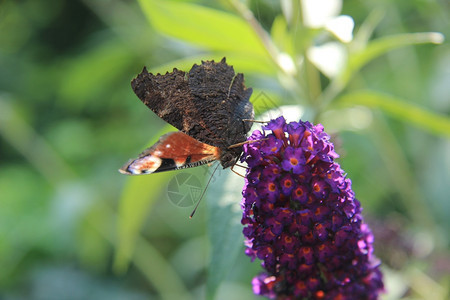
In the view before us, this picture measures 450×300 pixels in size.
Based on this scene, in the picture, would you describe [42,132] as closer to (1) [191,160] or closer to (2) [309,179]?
(1) [191,160]

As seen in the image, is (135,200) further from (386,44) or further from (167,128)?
(386,44)

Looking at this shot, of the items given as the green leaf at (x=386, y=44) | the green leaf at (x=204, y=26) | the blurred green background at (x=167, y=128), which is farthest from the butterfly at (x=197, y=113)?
the green leaf at (x=386, y=44)

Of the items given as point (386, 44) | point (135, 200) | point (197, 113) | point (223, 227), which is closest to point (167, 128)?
point (197, 113)

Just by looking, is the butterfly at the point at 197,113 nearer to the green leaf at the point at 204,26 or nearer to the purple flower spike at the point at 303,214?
the purple flower spike at the point at 303,214

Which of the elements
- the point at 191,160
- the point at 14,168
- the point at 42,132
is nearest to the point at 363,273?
the point at 191,160

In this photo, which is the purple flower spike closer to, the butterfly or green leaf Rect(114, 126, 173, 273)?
the butterfly

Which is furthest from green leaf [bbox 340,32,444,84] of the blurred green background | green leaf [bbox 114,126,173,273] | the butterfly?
green leaf [bbox 114,126,173,273]
